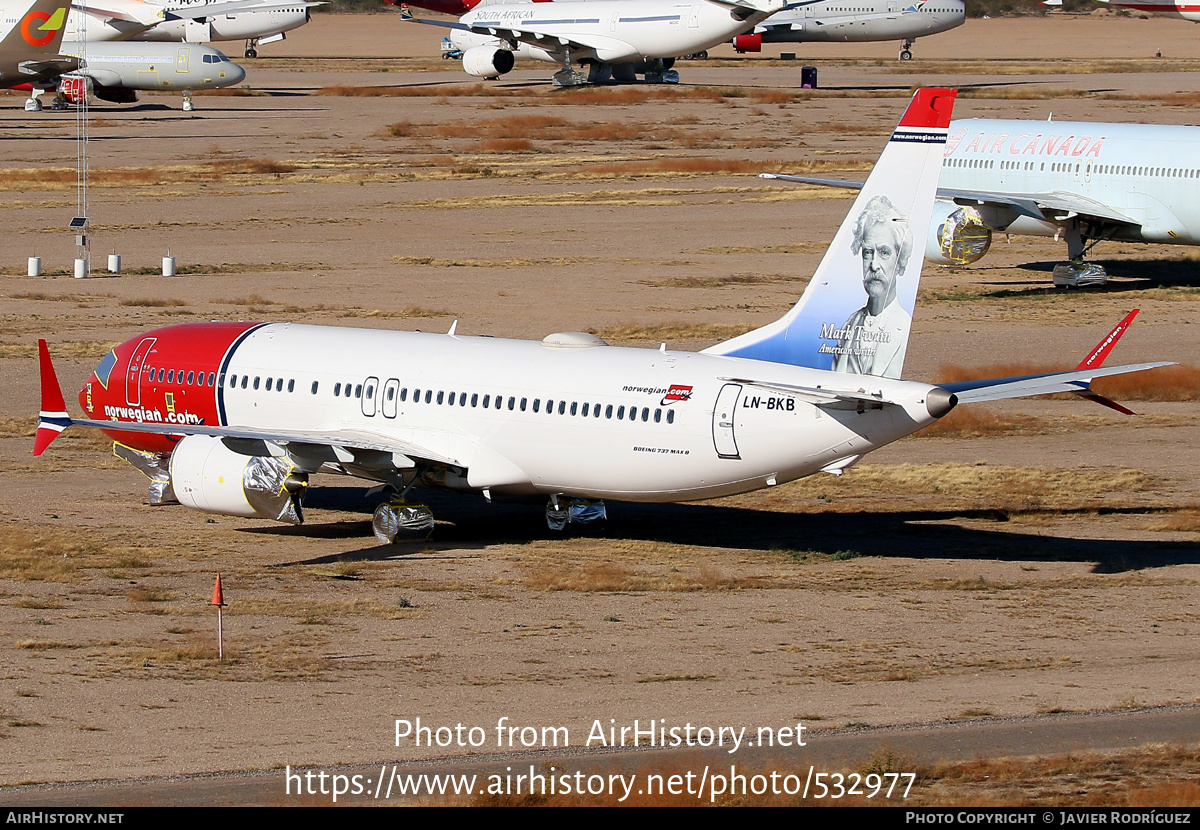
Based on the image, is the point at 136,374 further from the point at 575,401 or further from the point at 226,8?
the point at 226,8

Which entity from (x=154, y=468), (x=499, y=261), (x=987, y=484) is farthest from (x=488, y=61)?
(x=154, y=468)

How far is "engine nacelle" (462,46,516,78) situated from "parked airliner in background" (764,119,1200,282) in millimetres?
84751

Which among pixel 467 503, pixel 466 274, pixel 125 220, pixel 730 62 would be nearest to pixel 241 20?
pixel 730 62

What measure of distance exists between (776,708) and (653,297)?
39.6 m

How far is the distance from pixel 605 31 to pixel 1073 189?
81498 mm

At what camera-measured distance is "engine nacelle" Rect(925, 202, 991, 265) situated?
212ft

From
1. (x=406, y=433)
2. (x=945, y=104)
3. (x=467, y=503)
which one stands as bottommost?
(x=467, y=503)

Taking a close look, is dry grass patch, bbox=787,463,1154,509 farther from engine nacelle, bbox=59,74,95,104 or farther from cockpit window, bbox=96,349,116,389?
engine nacelle, bbox=59,74,95,104

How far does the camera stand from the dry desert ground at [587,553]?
24375mm

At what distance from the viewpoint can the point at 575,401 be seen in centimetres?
3281

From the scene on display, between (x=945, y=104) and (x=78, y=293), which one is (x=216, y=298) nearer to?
(x=78, y=293)

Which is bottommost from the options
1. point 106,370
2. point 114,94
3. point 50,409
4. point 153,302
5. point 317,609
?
point 317,609

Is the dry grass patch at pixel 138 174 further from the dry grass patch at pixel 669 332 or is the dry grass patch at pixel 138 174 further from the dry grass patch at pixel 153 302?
the dry grass patch at pixel 669 332
